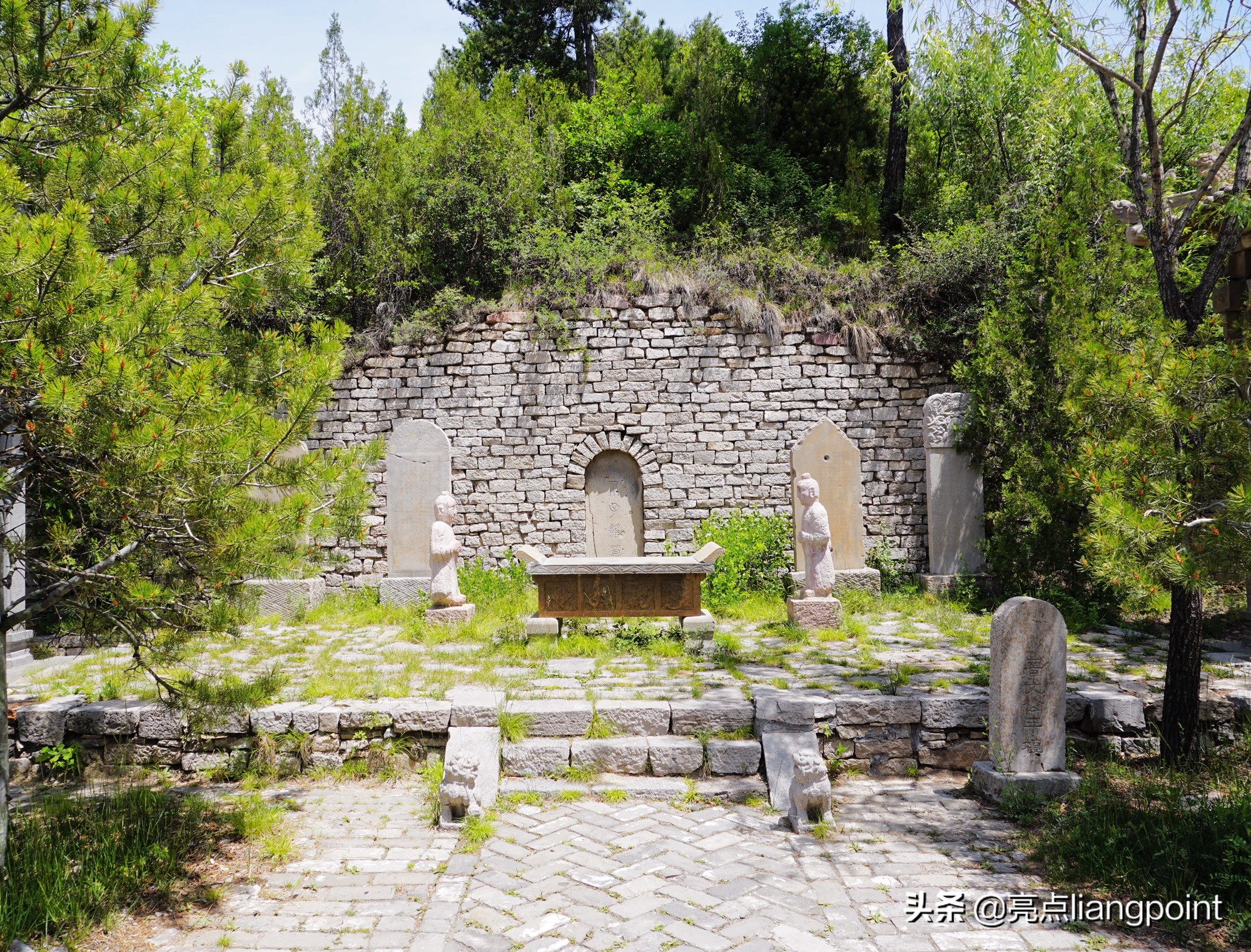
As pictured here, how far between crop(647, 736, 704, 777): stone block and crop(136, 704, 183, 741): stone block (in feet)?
11.1

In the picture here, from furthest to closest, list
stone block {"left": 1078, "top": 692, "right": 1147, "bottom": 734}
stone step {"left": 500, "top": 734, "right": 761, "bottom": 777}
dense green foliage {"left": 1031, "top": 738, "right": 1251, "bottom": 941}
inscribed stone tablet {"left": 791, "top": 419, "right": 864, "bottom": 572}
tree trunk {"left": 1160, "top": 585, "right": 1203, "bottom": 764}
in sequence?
inscribed stone tablet {"left": 791, "top": 419, "right": 864, "bottom": 572}
stone block {"left": 1078, "top": 692, "right": 1147, "bottom": 734}
stone step {"left": 500, "top": 734, "right": 761, "bottom": 777}
tree trunk {"left": 1160, "top": 585, "right": 1203, "bottom": 764}
dense green foliage {"left": 1031, "top": 738, "right": 1251, "bottom": 941}

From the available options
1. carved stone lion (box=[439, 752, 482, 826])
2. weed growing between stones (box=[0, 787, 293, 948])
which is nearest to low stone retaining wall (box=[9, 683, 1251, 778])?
weed growing between stones (box=[0, 787, 293, 948])

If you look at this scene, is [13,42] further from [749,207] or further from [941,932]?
[749,207]

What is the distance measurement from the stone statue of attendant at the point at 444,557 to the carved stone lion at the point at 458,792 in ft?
12.9

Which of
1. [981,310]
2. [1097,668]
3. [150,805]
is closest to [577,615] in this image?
[150,805]

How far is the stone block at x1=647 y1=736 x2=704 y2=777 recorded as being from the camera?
18.1 ft

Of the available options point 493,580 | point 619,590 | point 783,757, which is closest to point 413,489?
point 493,580

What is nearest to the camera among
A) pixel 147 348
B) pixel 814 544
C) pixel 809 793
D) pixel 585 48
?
pixel 147 348

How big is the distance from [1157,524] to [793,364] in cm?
721

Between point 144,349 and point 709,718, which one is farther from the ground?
point 144,349

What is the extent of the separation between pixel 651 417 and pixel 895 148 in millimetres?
7502

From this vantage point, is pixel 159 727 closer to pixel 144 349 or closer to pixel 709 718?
pixel 144 349

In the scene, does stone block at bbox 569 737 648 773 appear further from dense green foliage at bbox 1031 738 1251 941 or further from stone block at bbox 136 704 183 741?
stone block at bbox 136 704 183 741

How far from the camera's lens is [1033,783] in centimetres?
512
